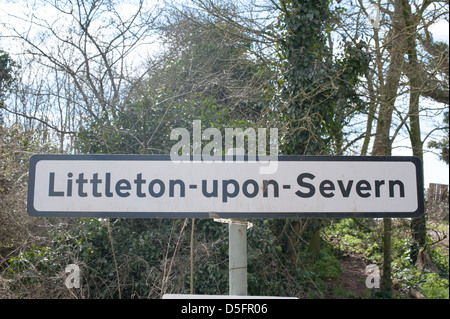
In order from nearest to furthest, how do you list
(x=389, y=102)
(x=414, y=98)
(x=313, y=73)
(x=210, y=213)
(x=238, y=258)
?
(x=210, y=213), (x=238, y=258), (x=313, y=73), (x=389, y=102), (x=414, y=98)

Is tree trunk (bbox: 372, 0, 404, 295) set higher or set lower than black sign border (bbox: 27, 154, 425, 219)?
higher

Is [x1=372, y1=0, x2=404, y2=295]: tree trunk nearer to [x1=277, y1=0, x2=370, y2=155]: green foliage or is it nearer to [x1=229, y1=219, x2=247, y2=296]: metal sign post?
[x1=277, y1=0, x2=370, y2=155]: green foliage

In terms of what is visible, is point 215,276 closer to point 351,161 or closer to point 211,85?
point 211,85

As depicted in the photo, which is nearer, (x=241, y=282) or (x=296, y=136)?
(x=241, y=282)

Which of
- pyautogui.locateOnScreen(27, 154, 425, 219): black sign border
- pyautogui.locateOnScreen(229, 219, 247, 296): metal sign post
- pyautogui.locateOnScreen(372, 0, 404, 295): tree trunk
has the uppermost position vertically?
pyautogui.locateOnScreen(372, 0, 404, 295): tree trunk

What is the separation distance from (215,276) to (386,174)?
183 inches

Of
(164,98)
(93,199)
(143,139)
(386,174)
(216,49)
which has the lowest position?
(93,199)

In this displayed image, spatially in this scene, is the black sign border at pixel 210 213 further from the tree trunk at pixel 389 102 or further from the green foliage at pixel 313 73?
the tree trunk at pixel 389 102

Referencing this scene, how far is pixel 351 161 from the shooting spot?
161 centimetres

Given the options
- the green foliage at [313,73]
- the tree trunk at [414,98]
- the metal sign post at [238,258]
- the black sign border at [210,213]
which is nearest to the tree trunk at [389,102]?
the tree trunk at [414,98]

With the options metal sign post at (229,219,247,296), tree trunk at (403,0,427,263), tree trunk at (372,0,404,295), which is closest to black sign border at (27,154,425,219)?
metal sign post at (229,219,247,296)

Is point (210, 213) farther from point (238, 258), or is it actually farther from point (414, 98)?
point (414, 98)

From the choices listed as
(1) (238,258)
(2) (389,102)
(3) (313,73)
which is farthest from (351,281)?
(1) (238,258)
